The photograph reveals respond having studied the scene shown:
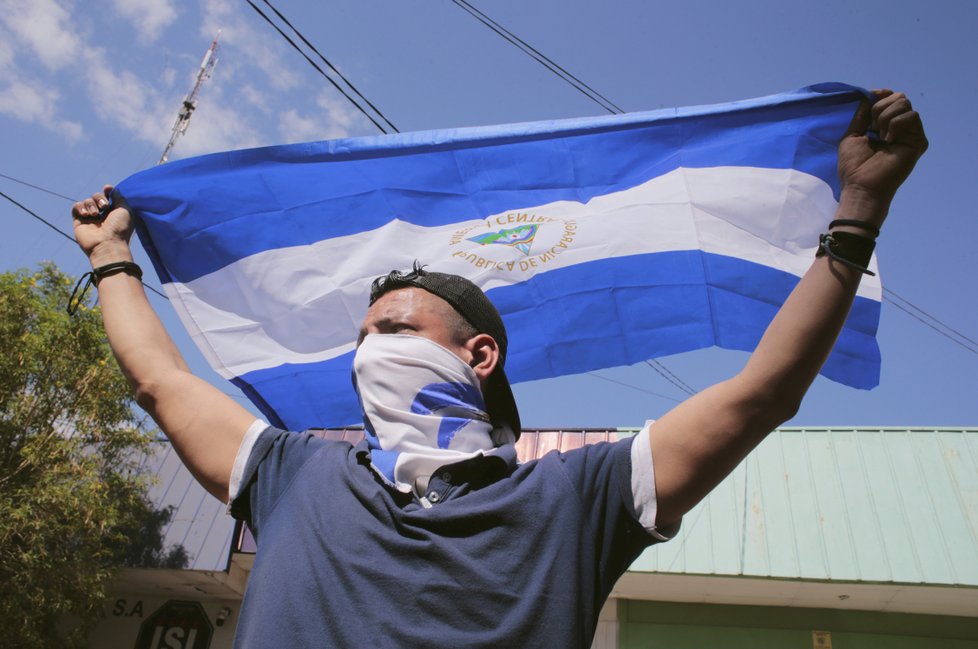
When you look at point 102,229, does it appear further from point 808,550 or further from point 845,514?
point 845,514

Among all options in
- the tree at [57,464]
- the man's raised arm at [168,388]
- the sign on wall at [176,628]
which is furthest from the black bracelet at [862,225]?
the sign on wall at [176,628]

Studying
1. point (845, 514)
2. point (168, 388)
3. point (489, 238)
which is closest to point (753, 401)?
point (168, 388)

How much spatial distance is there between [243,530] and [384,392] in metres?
13.4

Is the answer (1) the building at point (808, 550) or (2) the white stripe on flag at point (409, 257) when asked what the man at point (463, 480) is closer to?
(2) the white stripe on flag at point (409, 257)

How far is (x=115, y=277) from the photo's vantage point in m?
2.34

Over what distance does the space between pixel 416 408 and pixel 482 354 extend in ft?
0.90

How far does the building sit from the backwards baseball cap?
10201 millimetres

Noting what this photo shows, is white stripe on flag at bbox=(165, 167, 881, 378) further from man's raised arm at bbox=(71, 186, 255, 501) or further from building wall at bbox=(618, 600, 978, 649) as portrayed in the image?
building wall at bbox=(618, 600, 978, 649)

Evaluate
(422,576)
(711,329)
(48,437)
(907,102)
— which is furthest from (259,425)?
(48,437)

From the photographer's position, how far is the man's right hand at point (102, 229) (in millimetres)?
2486

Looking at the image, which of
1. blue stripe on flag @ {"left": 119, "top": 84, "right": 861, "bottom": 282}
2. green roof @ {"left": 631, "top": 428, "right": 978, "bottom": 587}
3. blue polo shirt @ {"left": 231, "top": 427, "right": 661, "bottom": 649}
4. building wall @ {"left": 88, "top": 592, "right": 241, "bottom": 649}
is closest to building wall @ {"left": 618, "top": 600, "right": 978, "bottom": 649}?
green roof @ {"left": 631, "top": 428, "right": 978, "bottom": 587}

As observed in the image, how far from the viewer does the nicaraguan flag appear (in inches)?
135

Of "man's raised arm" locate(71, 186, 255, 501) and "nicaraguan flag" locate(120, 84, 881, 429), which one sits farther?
"nicaraguan flag" locate(120, 84, 881, 429)

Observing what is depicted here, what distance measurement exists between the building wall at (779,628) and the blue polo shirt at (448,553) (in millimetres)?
12591
